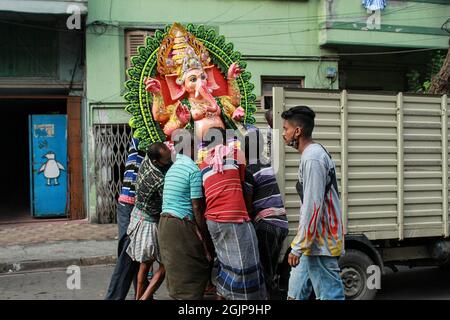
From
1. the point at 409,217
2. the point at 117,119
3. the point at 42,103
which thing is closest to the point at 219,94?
the point at 409,217

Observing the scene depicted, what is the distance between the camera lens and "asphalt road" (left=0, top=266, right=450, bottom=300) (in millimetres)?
6184

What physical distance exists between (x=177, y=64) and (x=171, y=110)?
0.43 m

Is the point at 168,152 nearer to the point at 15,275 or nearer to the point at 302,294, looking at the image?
the point at 302,294

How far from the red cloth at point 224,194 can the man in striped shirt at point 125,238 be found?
1.34m

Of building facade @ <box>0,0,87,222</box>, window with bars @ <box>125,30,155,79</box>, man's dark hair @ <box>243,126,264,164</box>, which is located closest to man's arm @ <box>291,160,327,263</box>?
man's dark hair @ <box>243,126,264,164</box>

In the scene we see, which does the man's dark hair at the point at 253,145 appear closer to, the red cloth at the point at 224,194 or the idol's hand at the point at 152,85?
the red cloth at the point at 224,194

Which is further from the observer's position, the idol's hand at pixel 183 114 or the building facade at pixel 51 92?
the building facade at pixel 51 92

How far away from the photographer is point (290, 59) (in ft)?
41.1

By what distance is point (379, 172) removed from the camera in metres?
5.32

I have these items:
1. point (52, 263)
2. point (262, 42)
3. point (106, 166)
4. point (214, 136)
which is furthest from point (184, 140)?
point (262, 42)

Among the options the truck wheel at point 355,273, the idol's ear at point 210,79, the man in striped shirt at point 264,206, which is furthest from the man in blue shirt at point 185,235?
the truck wheel at point 355,273

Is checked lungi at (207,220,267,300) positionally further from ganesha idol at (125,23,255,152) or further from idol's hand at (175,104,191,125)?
idol's hand at (175,104,191,125)

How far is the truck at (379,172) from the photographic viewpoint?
16.3 feet

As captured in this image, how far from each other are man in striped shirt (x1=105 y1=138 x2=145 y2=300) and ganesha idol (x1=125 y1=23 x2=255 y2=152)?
0.55 meters
